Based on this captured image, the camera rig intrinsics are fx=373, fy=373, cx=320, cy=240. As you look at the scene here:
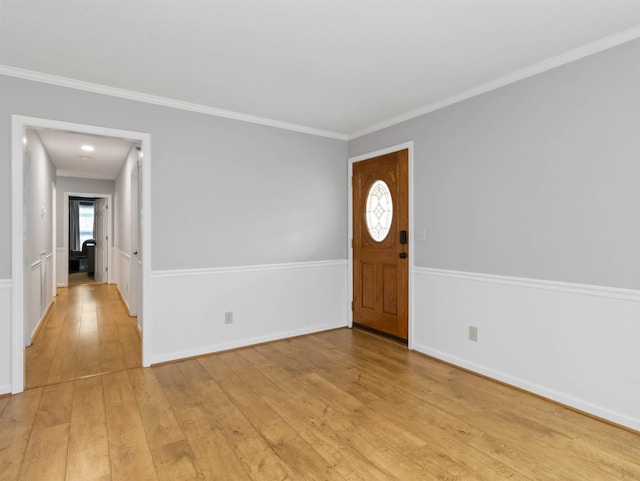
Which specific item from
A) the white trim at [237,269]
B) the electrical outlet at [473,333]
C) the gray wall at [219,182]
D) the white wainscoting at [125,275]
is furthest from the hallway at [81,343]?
the electrical outlet at [473,333]

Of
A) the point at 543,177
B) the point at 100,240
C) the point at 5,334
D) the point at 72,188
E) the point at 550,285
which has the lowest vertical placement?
the point at 5,334

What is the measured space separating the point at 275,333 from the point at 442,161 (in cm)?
252

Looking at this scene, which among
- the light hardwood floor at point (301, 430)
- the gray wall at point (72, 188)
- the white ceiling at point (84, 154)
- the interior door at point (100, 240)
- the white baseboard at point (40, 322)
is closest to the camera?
the light hardwood floor at point (301, 430)

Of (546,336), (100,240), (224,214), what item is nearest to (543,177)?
(546,336)

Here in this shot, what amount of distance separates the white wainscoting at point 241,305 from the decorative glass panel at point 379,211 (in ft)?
2.15

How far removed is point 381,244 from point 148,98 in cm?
276

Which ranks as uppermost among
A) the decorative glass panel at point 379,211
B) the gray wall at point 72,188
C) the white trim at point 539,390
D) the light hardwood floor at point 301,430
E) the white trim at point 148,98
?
the white trim at point 148,98

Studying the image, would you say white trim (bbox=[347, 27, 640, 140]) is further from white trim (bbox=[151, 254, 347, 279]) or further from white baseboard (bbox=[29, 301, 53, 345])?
white baseboard (bbox=[29, 301, 53, 345])

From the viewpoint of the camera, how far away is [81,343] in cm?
414

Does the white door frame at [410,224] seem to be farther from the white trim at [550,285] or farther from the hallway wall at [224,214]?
the white trim at [550,285]

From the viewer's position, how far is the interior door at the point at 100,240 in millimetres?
9117

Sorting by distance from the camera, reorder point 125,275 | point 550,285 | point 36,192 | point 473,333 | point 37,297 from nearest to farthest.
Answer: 1. point 550,285
2. point 473,333
3. point 36,192
4. point 37,297
5. point 125,275

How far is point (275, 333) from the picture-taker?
417 centimetres

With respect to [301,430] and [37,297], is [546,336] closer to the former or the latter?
[301,430]
